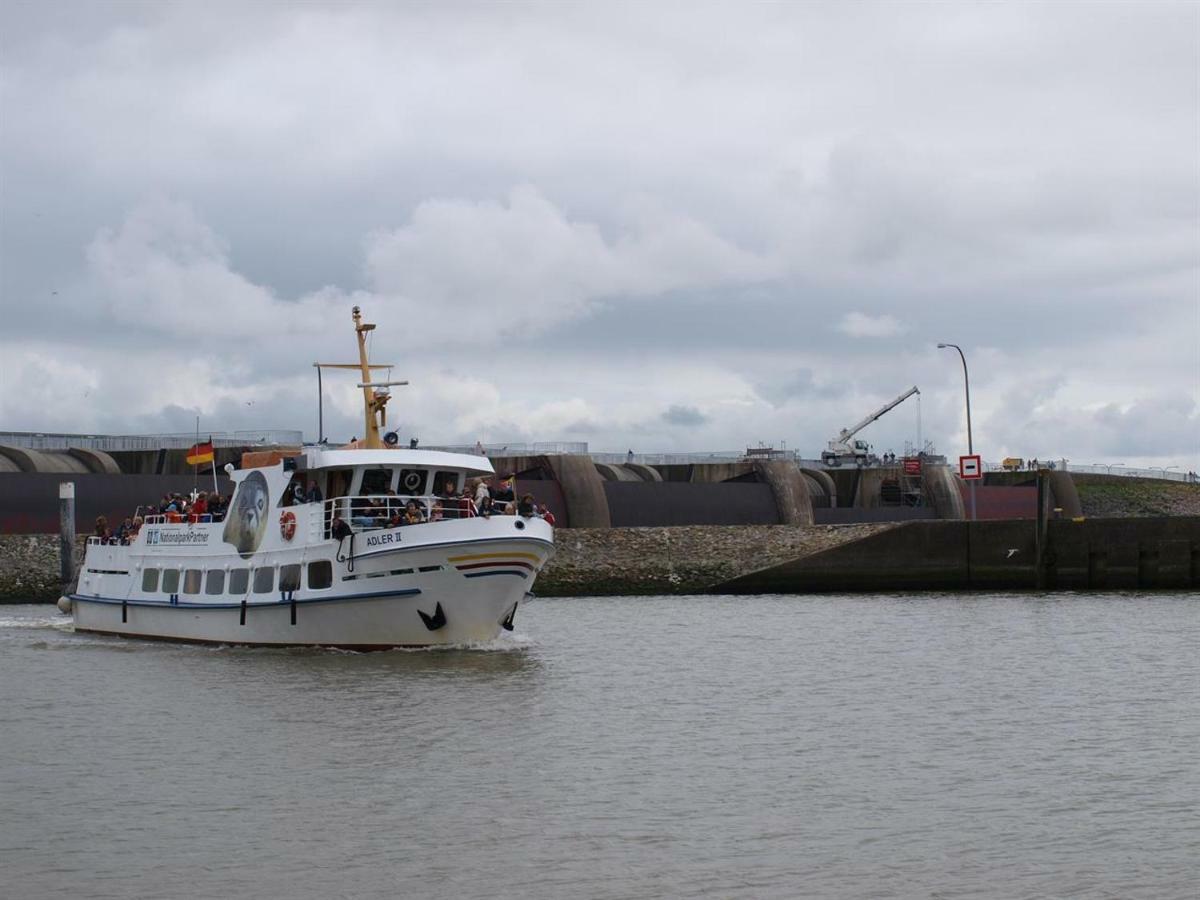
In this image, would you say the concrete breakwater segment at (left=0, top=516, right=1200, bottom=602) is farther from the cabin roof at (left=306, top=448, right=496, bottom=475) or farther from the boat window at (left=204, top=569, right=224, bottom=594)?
the cabin roof at (left=306, top=448, right=496, bottom=475)

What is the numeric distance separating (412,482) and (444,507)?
130cm

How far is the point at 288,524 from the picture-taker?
36438 mm

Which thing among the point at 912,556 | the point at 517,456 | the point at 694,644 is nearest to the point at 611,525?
the point at 517,456

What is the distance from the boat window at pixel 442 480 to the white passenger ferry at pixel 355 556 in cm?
4

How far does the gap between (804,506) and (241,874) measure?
67797 millimetres

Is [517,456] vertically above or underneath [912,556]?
above

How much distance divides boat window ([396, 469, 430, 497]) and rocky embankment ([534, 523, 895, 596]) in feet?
75.3

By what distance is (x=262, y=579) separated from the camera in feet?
122

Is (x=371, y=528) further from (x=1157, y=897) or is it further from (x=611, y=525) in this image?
(x=611, y=525)

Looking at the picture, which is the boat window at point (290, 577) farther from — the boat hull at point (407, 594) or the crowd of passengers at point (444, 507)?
the crowd of passengers at point (444, 507)

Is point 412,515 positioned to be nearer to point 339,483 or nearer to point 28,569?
point 339,483

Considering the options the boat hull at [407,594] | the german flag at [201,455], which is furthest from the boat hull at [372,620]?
the german flag at [201,455]

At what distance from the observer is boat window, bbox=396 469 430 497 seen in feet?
120

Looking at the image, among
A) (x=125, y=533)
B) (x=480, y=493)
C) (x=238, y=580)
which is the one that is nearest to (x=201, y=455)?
(x=125, y=533)
